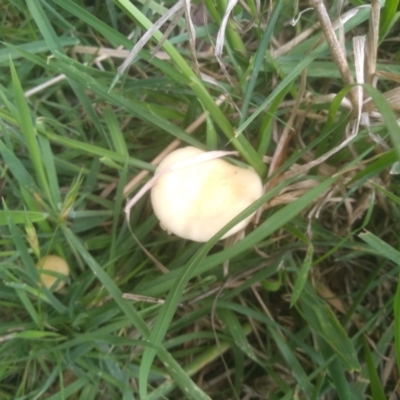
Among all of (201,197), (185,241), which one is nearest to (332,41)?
(201,197)

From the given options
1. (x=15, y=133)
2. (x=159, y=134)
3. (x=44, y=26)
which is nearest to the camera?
(x=44, y=26)

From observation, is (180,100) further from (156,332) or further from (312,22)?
(156,332)

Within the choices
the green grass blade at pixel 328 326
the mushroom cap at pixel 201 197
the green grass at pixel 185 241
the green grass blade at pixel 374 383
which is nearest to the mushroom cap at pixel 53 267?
the green grass at pixel 185 241

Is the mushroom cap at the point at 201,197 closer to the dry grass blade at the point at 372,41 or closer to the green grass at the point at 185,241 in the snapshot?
the green grass at the point at 185,241

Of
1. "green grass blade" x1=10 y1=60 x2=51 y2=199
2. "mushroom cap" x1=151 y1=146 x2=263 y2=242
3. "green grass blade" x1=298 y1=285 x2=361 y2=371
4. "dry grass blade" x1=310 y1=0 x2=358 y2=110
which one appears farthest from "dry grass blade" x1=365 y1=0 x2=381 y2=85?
"green grass blade" x1=10 y1=60 x2=51 y2=199

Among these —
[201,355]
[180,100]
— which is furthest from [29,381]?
[180,100]

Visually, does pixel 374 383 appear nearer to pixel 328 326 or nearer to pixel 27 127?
pixel 328 326
